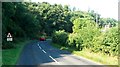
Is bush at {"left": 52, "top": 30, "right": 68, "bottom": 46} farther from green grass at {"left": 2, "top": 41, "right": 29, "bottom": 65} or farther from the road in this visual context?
green grass at {"left": 2, "top": 41, "right": 29, "bottom": 65}

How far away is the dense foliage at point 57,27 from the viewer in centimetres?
3484

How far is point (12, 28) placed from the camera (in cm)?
6362

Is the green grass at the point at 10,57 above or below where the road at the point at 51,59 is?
above

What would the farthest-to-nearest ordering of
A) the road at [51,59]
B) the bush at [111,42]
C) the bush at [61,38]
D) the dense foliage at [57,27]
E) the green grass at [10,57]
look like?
the bush at [61,38]
the dense foliage at [57,27]
the bush at [111,42]
the road at [51,59]
the green grass at [10,57]

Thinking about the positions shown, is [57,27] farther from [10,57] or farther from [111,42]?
[10,57]

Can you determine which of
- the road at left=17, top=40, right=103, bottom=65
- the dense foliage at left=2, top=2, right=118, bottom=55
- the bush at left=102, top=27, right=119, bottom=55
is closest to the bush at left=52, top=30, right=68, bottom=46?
the dense foliage at left=2, top=2, right=118, bottom=55

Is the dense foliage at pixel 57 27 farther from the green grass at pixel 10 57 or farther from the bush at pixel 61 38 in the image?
the green grass at pixel 10 57

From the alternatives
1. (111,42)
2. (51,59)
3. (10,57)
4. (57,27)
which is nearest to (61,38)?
(111,42)

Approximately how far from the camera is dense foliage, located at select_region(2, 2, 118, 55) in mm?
34841

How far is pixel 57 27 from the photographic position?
117000 millimetres

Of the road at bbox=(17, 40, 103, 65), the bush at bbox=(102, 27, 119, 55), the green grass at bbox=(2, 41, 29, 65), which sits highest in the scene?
the bush at bbox=(102, 27, 119, 55)

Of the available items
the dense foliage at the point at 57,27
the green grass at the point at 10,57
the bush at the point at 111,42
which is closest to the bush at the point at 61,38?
the dense foliage at the point at 57,27

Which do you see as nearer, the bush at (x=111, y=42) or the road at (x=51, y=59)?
the road at (x=51, y=59)

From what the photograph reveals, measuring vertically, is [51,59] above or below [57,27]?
below
